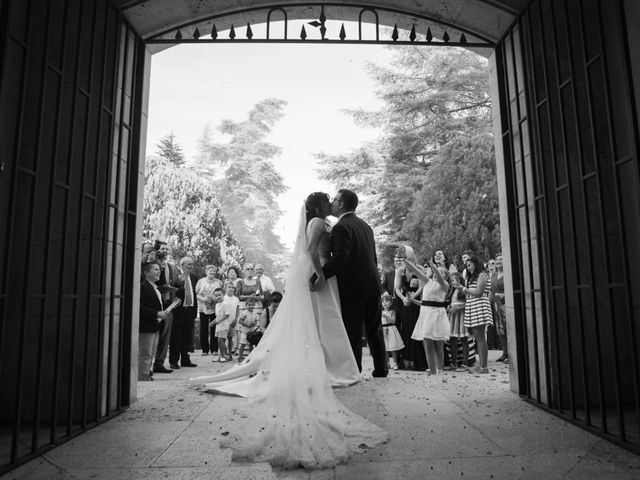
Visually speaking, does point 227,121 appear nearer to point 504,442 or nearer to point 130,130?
point 130,130

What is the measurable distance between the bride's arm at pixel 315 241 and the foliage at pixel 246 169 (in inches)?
1393

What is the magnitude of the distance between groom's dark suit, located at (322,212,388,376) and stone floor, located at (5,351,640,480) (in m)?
1.06

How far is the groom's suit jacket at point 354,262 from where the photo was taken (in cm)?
577

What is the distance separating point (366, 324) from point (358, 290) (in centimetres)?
46

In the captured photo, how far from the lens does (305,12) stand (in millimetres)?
5379

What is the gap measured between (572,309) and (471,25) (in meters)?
3.09

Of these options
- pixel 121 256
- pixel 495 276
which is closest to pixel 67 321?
pixel 121 256

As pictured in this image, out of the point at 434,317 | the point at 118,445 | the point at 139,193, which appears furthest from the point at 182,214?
the point at 118,445

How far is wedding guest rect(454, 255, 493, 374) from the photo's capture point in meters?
7.14

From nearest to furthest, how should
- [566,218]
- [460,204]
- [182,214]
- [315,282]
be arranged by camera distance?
[566,218], [315,282], [460,204], [182,214]

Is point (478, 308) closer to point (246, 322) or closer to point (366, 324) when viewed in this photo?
point (366, 324)

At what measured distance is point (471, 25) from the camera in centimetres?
520

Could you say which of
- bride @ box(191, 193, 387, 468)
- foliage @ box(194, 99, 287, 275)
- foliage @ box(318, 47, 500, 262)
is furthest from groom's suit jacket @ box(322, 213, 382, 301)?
foliage @ box(194, 99, 287, 275)

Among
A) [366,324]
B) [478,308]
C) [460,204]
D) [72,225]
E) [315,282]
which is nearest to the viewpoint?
[72,225]
